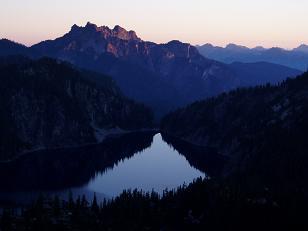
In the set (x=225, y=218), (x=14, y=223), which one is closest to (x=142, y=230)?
(x=225, y=218)

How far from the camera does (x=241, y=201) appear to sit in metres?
178

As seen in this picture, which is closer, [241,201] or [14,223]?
[14,223]

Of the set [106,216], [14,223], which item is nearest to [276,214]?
[106,216]

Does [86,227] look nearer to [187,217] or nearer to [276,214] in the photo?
[187,217]

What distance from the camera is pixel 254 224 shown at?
532 feet

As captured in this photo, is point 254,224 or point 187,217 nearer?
point 254,224

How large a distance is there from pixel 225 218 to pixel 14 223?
60.0 meters

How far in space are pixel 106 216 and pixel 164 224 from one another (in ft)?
60.0

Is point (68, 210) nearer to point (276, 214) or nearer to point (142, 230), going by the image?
point (142, 230)

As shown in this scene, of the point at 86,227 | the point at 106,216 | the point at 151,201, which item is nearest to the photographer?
the point at 86,227

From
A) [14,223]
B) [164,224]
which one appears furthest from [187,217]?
[14,223]

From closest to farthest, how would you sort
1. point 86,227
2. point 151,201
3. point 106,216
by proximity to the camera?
point 86,227 → point 106,216 → point 151,201

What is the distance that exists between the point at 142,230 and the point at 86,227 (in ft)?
50.4

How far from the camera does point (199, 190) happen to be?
19738 cm
